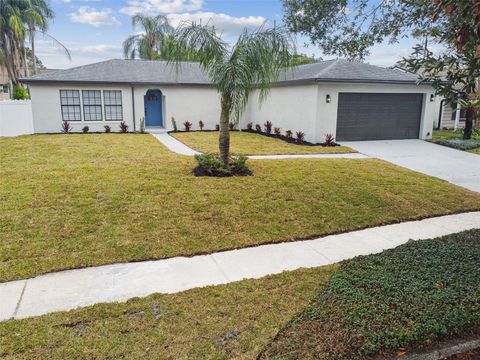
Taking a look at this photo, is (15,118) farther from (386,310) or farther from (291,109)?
(386,310)

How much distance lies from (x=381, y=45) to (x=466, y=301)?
7156 millimetres

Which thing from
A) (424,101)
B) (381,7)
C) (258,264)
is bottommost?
(258,264)

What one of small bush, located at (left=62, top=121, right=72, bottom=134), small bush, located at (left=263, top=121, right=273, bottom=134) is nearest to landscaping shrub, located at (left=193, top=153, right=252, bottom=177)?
small bush, located at (left=263, top=121, right=273, bottom=134)

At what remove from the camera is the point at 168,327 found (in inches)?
144

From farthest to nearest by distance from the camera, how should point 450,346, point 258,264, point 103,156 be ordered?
point 103,156
point 258,264
point 450,346

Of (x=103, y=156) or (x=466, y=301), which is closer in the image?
(x=466, y=301)

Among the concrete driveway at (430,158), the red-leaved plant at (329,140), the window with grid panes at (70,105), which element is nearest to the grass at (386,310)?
the concrete driveway at (430,158)

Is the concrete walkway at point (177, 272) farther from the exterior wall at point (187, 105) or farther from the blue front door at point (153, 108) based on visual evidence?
the blue front door at point (153, 108)

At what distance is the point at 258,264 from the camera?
207 inches

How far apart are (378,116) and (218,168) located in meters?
10.5

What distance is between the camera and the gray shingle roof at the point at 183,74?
16281 mm

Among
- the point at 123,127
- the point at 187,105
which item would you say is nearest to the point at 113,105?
the point at 123,127

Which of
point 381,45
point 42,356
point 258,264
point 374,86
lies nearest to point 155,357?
point 42,356

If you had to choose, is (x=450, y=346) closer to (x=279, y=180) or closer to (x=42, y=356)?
(x=42, y=356)
